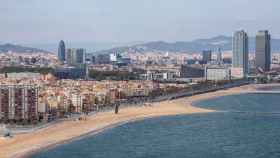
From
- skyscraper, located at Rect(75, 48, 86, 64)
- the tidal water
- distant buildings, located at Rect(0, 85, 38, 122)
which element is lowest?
the tidal water

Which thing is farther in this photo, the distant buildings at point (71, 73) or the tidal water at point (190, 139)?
the distant buildings at point (71, 73)

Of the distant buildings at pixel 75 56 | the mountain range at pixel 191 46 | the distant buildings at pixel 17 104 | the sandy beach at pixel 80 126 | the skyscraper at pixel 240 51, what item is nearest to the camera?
the sandy beach at pixel 80 126

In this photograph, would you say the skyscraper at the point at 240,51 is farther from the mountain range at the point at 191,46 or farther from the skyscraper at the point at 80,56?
the mountain range at the point at 191,46

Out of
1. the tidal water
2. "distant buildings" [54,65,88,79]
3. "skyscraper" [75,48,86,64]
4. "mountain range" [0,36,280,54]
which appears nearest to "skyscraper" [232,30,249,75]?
"distant buildings" [54,65,88,79]

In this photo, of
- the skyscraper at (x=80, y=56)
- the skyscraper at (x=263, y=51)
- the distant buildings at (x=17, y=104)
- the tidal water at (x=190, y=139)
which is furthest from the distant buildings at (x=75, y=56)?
the distant buildings at (x=17, y=104)

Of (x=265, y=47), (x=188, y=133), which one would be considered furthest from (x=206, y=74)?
(x=188, y=133)

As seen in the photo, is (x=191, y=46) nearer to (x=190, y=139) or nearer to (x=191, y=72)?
(x=191, y=72)

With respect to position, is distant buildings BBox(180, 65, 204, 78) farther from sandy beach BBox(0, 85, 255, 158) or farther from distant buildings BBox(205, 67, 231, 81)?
sandy beach BBox(0, 85, 255, 158)
